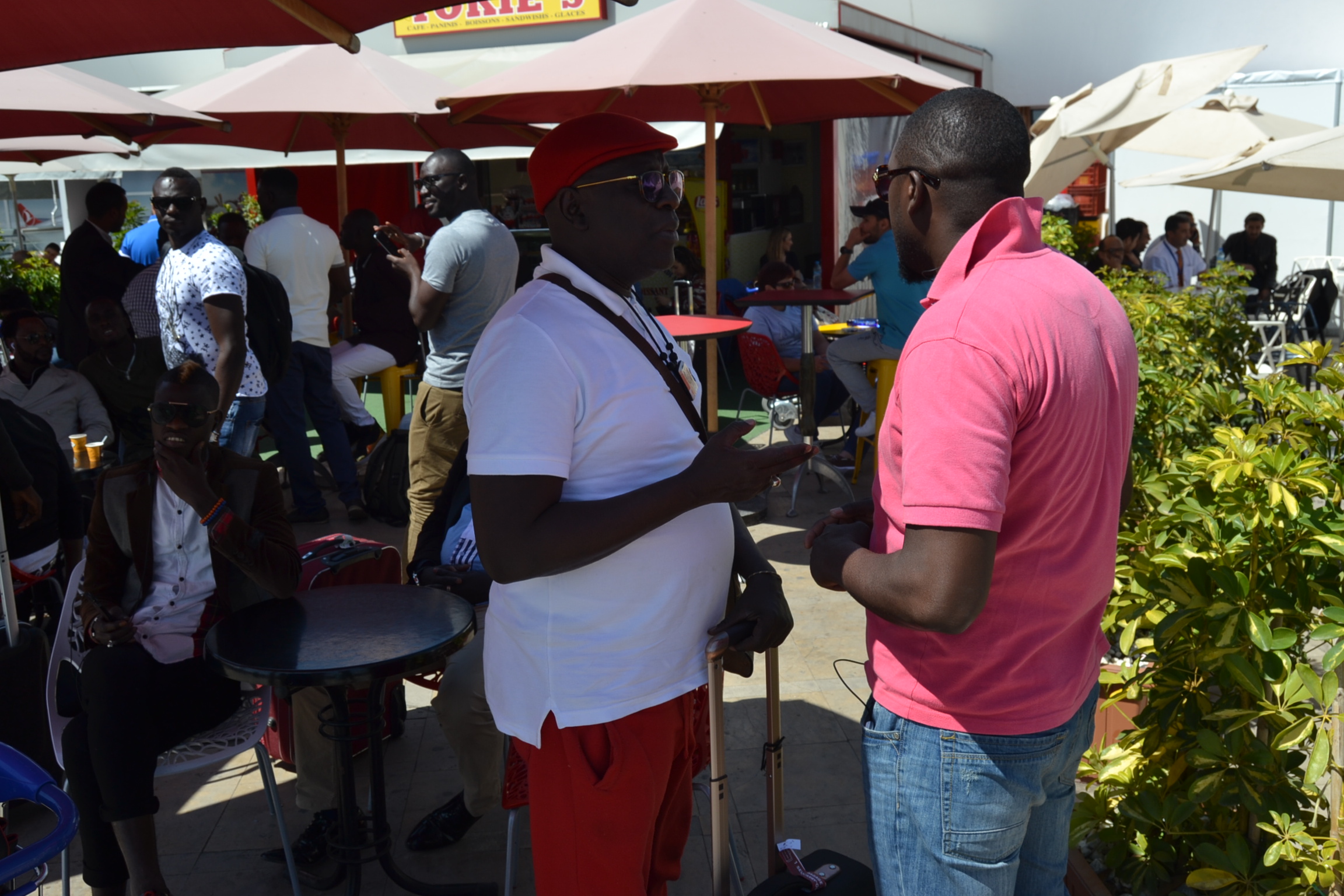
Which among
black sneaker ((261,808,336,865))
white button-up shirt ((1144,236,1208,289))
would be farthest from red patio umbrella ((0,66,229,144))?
white button-up shirt ((1144,236,1208,289))

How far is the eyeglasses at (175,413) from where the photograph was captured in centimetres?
295

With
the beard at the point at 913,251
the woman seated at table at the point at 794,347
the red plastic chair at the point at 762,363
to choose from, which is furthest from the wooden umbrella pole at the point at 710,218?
the beard at the point at 913,251

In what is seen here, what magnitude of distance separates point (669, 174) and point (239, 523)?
1.63 metres

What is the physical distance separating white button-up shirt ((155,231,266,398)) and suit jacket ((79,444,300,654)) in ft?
7.55

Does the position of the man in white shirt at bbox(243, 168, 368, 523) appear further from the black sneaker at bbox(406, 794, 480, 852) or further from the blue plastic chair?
the blue plastic chair

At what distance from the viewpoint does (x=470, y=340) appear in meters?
5.12

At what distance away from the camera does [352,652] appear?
2648 mm

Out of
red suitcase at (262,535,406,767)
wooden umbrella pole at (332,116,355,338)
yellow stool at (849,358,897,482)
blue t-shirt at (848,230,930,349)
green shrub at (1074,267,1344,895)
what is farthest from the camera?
wooden umbrella pole at (332,116,355,338)

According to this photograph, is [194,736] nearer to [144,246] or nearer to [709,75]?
[709,75]

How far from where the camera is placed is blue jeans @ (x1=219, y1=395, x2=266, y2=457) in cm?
555

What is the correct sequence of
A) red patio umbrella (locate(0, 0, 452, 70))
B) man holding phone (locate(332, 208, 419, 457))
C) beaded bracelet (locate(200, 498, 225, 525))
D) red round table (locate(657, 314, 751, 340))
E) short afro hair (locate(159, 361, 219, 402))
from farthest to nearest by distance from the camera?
man holding phone (locate(332, 208, 419, 457)), red round table (locate(657, 314, 751, 340)), short afro hair (locate(159, 361, 219, 402)), beaded bracelet (locate(200, 498, 225, 525)), red patio umbrella (locate(0, 0, 452, 70))

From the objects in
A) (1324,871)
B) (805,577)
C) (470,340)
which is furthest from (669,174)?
(805,577)

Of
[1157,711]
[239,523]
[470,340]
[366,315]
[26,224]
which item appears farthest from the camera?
[26,224]

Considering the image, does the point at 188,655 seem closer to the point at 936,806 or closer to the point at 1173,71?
the point at 936,806
